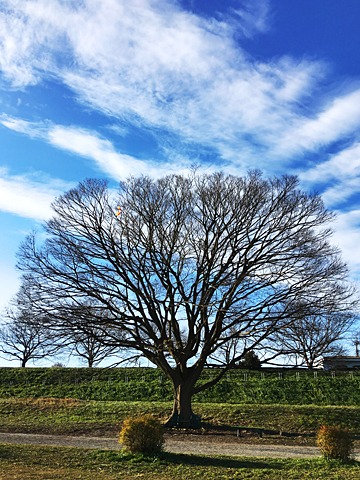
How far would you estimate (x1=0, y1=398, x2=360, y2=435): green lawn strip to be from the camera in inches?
709

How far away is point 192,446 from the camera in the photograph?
46.4 feet

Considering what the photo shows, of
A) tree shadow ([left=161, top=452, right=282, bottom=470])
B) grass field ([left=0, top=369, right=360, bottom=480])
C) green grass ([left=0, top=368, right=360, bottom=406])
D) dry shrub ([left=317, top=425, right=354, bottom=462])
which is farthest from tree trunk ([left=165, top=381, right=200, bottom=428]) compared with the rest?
dry shrub ([left=317, top=425, right=354, bottom=462])

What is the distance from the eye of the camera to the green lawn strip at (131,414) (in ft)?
59.1

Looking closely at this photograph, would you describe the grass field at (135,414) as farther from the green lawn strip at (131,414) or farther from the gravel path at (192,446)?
the gravel path at (192,446)

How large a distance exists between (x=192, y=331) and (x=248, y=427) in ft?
13.8

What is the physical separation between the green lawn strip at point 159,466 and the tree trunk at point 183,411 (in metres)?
7.19

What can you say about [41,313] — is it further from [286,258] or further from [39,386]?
[39,386]

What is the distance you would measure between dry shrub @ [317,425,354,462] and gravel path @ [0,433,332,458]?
1.48m

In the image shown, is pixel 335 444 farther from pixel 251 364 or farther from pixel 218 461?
pixel 251 364

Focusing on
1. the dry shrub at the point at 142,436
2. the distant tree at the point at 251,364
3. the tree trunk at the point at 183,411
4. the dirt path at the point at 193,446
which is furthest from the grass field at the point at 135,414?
the distant tree at the point at 251,364

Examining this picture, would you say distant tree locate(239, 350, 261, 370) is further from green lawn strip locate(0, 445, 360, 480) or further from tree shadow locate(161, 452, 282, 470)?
green lawn strip locate(0, 445, 360, 480)

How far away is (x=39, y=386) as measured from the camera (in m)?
30.8

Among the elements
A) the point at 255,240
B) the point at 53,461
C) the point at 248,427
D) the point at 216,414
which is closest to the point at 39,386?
the point at 216,414

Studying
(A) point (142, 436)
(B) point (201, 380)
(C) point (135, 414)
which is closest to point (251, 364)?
(C) point (135, 414)
